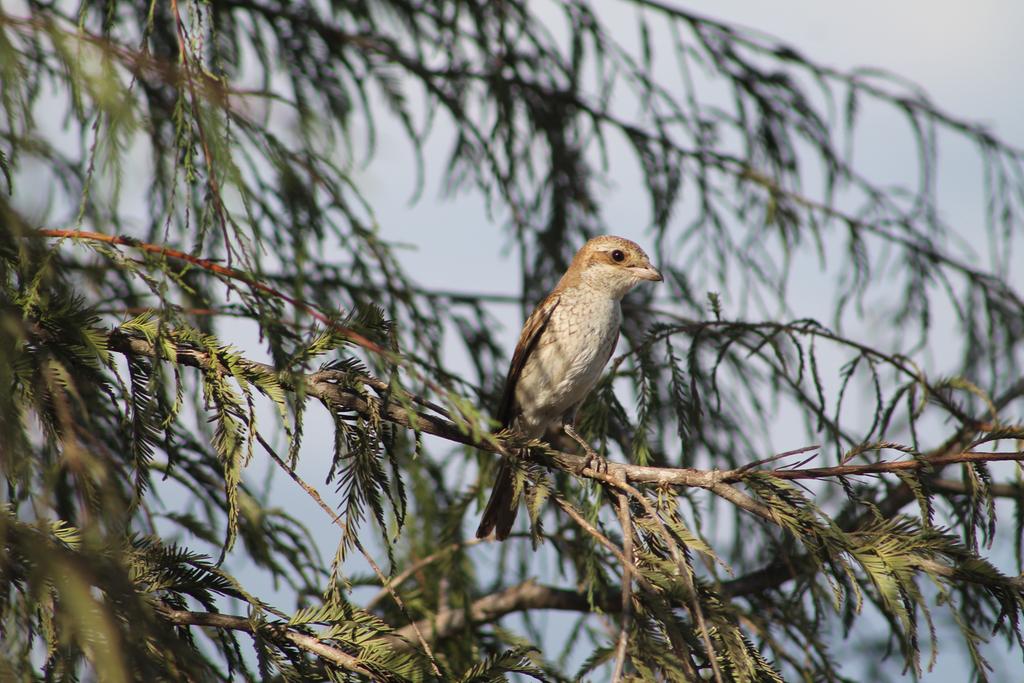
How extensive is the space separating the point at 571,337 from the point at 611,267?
1.56 ft

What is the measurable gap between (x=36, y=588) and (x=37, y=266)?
95 cm

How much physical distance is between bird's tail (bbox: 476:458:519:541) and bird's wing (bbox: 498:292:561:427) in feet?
1.49

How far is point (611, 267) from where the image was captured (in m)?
4.79

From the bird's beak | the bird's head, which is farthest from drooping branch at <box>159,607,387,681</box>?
the bird's beak

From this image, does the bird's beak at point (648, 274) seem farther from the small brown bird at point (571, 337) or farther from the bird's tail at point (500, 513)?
→ the bird's tail at point (500, 513)

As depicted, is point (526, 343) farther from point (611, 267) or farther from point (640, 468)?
point (640, 468)

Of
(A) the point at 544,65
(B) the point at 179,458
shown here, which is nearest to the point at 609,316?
(A) the point at 544,65

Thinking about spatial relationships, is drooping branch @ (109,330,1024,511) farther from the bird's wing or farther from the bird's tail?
the bird's wing

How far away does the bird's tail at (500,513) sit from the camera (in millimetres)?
4172

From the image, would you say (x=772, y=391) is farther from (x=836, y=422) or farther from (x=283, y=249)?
→ (x=283, y=249)

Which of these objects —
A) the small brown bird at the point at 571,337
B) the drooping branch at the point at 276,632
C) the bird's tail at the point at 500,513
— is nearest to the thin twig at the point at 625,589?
the drooping branch at the point at 276,632

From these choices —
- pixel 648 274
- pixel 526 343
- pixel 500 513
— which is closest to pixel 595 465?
pixel 500 513

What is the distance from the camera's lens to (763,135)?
16.9ft

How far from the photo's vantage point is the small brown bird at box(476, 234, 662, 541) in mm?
4547
